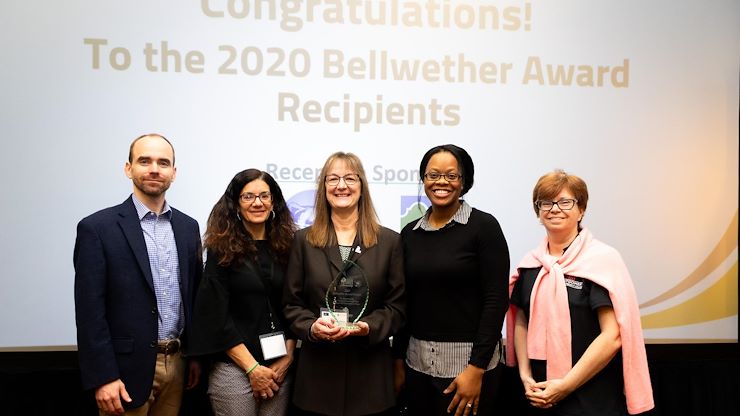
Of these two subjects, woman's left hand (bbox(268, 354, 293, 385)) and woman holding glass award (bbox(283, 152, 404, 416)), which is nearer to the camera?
woman holding glass award (bbox(283, 152, 404, 416))

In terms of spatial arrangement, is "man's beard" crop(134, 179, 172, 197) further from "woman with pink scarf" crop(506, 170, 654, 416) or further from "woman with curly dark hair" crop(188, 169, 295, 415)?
"woman with pink scarf" crop(506, 170, 654, 416)

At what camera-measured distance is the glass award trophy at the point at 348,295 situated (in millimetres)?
1867

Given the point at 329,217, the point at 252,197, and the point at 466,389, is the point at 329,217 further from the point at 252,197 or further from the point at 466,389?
the point at 466,389

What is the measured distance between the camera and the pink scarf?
1813 mm

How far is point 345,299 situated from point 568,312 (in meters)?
0.82

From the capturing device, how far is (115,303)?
1.98 m

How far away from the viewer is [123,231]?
1995 millimetres

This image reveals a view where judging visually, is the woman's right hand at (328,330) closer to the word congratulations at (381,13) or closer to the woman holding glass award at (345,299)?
the woman holding glass award at (345,299)

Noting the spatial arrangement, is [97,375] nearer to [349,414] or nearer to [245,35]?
[349,414]

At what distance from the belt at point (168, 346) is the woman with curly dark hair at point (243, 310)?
16 centimetres

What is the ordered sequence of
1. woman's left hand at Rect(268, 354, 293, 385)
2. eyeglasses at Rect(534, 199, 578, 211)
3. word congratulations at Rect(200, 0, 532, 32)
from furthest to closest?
word congratulations at Rect(200, 0, 532, 32) → woman's left hand at Rect(268, 354, 293, 385) → eyeglasses at Rect(534, 199, 578, 211)

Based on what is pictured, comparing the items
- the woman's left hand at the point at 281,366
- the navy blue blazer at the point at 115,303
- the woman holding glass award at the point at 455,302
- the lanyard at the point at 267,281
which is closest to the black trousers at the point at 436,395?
the woman holding glass award at the point at 455,302

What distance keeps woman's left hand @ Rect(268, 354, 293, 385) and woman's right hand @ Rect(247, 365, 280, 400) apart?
22mm

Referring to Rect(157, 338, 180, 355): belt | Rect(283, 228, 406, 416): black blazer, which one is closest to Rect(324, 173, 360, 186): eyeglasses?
Rect(283, 228, 406, 416): black blazer
